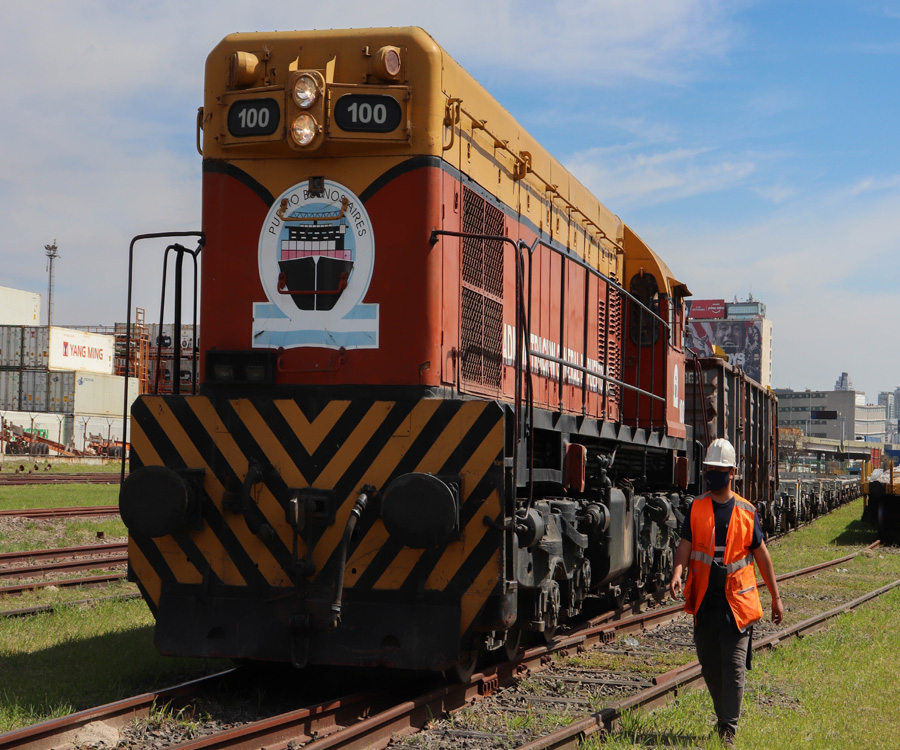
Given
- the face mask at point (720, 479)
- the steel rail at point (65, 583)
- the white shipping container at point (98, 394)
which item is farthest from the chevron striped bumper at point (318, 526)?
the white shipping container at point (98, 394)

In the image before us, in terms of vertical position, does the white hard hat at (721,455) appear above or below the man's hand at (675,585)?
above

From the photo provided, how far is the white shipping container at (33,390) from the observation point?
161 feet

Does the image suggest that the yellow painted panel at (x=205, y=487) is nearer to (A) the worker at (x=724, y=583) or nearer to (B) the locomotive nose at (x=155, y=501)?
(B) the locomotive nose at (x=155, y=501)

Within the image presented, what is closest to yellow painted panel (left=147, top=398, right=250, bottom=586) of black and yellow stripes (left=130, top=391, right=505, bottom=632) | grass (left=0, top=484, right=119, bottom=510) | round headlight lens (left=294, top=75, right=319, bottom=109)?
black and yellow stripes (left=130, top=391, right=505, bottom=632)

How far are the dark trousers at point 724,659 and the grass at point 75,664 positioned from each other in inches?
126

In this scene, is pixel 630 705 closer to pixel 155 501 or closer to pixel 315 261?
pixel 155 501

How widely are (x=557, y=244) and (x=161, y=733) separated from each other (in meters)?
5.02

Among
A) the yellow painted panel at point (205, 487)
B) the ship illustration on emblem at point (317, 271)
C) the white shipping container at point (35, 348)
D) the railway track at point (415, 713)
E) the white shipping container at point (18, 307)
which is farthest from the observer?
the white shipping container at point (18, 307)

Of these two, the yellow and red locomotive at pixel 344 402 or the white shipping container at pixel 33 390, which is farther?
the white shipping container at pixel 33 390

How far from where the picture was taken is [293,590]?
225 inches

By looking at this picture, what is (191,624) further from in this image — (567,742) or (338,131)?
(338,131)

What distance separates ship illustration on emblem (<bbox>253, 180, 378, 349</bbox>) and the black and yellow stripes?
Answer: 0.43 meters

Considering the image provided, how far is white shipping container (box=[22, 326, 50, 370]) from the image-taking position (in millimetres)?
49500

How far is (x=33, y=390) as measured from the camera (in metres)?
49.3
